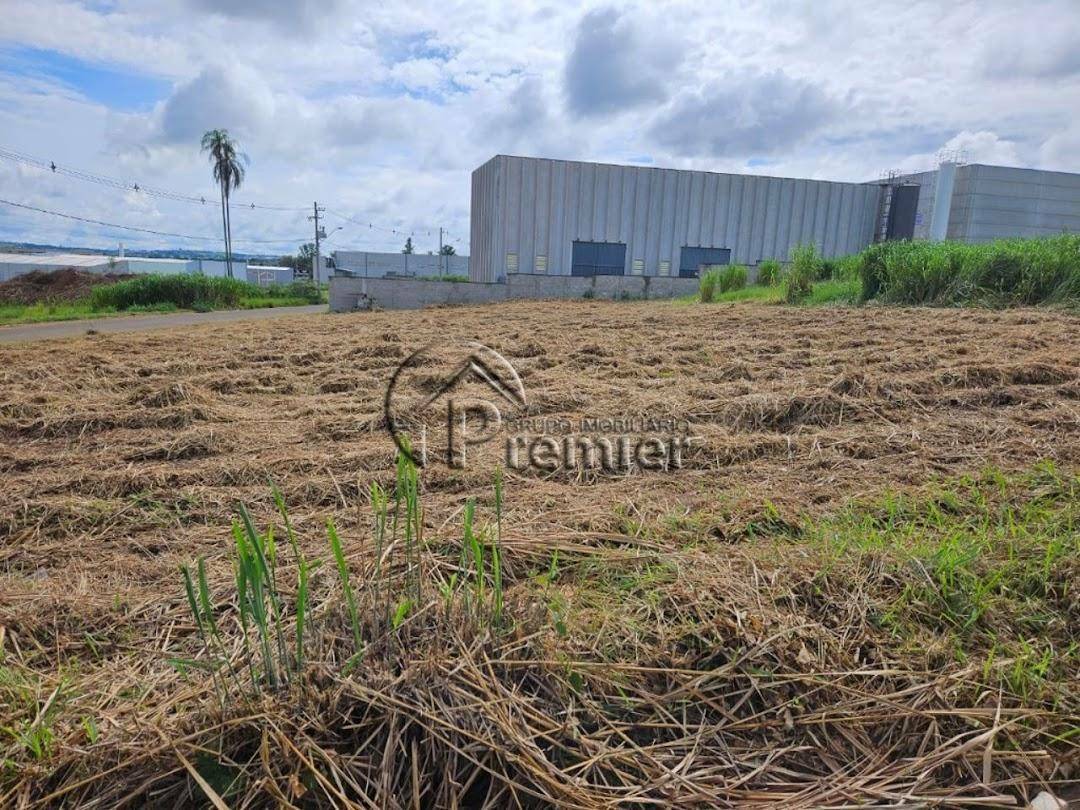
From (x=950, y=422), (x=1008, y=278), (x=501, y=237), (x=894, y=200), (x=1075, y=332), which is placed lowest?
(x=950, y=422)

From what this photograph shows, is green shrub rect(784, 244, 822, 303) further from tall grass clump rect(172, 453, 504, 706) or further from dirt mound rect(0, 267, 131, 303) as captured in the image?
dirt mound rect(0, 267, 131, 303)

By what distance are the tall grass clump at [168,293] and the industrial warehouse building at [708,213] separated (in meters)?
10.7

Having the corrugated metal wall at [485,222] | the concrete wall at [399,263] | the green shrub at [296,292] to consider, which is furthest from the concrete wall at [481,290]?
the concrete wall at [399,263]

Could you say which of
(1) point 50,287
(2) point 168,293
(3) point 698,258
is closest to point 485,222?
(3) point 698,258

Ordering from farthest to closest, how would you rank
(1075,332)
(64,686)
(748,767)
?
(1075,332)
(64,686)
(748,767)

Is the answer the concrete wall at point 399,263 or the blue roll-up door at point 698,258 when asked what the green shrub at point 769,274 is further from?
the concrete wall at point 399,263

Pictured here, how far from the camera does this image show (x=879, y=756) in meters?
1.22

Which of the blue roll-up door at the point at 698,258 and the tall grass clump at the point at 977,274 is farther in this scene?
the blue roll-up door at the point at 698,258

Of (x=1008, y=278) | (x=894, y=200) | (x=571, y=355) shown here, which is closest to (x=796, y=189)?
(x=894, y=200)

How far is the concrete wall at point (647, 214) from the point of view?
78.5 ft

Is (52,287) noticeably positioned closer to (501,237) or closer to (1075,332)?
(501,237)

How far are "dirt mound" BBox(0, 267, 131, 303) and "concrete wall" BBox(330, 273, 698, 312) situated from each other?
13050mm

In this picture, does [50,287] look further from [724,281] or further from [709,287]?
[724,281]

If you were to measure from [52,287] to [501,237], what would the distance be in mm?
Result: 20204
